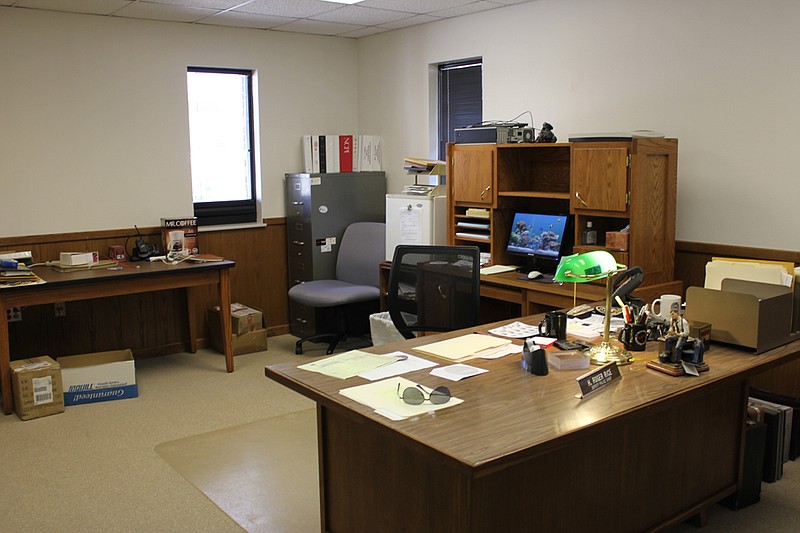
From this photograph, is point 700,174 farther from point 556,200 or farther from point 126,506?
point 126,506

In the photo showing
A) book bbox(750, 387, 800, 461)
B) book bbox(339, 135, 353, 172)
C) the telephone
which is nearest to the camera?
book bbox(750, 387, 800, 461)

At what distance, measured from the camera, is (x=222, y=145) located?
20.1ft

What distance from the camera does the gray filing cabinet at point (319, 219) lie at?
239 inches

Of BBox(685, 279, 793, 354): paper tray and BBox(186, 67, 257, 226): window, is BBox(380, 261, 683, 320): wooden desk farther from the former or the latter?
BBox(186, 67, 257, 226): window

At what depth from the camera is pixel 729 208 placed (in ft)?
13.7

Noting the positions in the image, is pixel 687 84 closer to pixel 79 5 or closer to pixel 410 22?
pixel 410 22

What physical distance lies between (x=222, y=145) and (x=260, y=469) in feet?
10.5

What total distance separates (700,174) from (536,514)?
8.42 ft

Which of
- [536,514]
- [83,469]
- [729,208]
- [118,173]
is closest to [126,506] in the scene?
[83,469]

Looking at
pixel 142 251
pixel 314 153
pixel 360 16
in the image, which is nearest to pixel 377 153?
pixel 314 153

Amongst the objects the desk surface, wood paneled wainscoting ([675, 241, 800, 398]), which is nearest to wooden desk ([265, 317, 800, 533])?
the desk surface

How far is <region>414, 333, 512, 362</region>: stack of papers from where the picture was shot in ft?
9.61

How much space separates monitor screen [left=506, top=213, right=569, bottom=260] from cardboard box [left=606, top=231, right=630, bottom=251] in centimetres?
42

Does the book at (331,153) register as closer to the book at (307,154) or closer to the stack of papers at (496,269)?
the book at (307,154)
